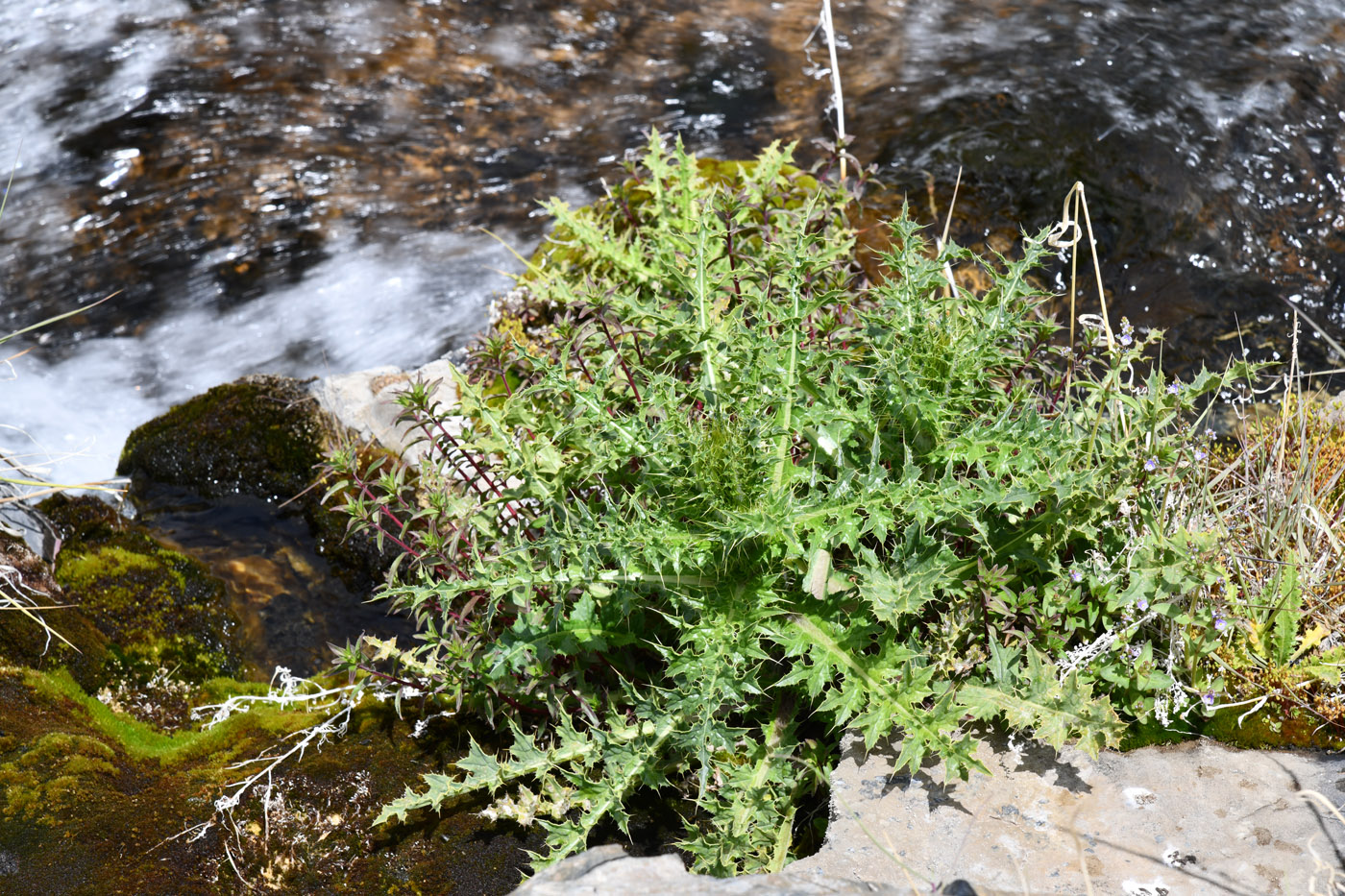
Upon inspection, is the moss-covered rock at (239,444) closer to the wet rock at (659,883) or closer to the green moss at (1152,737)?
the wet rock at (659,883)

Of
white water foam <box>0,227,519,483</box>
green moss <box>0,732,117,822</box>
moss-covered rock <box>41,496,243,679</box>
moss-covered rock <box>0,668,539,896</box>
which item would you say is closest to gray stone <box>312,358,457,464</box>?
moss-covered rock <box>41,496,243,679</box>

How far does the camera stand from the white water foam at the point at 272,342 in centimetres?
614

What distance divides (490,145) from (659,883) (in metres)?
6.49

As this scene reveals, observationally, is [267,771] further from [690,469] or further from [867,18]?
[867,18]

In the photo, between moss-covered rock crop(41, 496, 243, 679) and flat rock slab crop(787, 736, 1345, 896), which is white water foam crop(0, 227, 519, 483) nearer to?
moss-covered rock crop(41, 496, 243, 679)

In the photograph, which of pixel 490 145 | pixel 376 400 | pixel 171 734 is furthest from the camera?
pixel 490 145

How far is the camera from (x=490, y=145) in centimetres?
742

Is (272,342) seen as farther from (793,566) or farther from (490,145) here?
(793,566)

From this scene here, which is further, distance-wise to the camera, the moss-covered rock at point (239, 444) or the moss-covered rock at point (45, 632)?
the moss-covered rock at point (239, 444)

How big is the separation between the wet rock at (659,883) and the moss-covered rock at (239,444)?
3.12m

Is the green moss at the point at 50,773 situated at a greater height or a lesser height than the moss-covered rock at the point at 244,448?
greater

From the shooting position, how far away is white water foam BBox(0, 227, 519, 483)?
242 inches

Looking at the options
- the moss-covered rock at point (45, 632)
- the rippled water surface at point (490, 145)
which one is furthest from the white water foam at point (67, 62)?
the moss-covered rock at point (45, 632)

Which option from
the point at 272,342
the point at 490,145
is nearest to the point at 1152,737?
the point at 272,342
